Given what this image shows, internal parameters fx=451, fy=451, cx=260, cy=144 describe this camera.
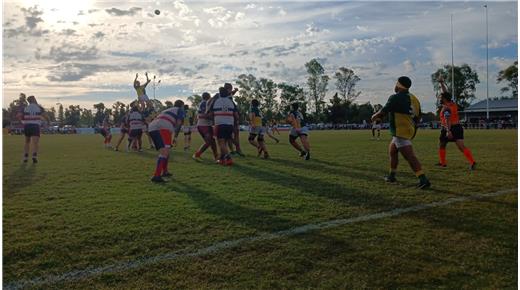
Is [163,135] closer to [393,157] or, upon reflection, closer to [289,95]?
[393,157]

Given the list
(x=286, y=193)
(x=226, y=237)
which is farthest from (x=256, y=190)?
(x=226, y=237)

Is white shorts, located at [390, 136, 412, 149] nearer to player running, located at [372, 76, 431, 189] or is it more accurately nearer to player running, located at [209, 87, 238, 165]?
player running, located at [372, 76, 431, 189]

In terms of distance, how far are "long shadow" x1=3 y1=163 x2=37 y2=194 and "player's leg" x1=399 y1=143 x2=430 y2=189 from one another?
21.5 feet

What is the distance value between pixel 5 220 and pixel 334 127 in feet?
255

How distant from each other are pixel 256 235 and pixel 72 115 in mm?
105610

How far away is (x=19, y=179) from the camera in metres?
9.03

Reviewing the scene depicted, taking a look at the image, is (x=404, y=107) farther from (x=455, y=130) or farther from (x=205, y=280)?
(x=205, y=280)

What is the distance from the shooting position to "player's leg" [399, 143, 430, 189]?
7.34 m

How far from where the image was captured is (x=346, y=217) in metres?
5.42

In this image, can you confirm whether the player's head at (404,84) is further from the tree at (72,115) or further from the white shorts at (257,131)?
the tree at (72,115)

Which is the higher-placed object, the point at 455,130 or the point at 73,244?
the point at 455,130

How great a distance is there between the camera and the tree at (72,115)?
100m

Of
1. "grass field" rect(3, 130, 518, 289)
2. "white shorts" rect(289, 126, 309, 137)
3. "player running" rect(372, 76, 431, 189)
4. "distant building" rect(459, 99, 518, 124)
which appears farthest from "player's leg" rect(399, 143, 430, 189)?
"distant building" rect(459, 99, 518, 124)

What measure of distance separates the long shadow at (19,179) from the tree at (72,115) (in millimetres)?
95268
